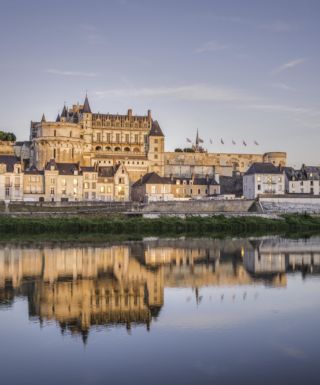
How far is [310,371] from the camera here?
44.1 ft

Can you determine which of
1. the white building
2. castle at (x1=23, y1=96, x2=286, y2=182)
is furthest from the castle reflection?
castle at (x1=23, y1=96, x2=286, y2=182)

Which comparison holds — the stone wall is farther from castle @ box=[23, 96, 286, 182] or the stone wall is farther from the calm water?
the calm water

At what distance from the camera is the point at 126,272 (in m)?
26.9

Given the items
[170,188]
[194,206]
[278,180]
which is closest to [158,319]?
[194,206]

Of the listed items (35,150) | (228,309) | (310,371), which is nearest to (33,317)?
(228,309)

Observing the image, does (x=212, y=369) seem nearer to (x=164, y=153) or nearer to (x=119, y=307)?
(x=119, y=307)

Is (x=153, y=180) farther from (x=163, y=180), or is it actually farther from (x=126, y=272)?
(x=126, y=272)

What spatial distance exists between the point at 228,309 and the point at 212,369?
5980mm

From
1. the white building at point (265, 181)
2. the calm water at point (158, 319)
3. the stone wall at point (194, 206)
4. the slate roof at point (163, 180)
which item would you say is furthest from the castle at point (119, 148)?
the calm water at point (158, 319)

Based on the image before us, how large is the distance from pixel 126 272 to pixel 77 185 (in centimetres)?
3874

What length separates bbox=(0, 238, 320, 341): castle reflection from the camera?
1916cm

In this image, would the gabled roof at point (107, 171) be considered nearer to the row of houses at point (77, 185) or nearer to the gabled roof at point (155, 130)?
the row of houses at point (77, 185)

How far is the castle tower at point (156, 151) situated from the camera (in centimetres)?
8117

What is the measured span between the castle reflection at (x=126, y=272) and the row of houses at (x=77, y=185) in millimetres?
25004
